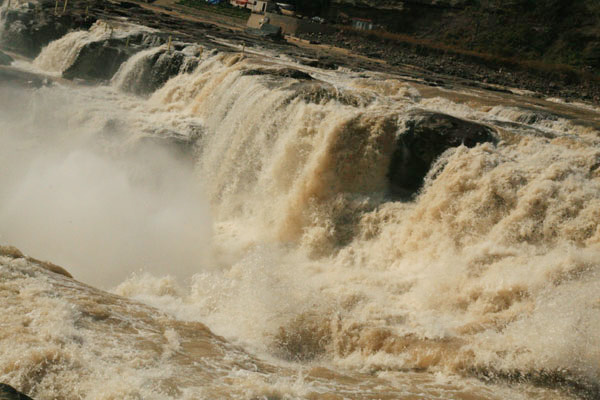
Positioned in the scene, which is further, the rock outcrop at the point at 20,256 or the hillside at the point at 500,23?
the hillside at the point at 500,23

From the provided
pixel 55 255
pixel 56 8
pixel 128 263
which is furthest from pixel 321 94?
pixel 56 8

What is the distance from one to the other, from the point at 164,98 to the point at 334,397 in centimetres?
1297

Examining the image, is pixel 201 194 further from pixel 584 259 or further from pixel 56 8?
pixel 56 8

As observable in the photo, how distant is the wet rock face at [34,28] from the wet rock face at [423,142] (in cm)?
1721

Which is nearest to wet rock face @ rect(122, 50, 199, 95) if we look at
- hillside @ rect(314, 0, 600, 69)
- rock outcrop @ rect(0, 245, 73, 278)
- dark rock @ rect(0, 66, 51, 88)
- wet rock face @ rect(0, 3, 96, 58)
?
dark rock @ rect(0, 66, 51, 88)

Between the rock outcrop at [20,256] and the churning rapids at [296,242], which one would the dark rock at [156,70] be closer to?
the churning rapids at [296,242]

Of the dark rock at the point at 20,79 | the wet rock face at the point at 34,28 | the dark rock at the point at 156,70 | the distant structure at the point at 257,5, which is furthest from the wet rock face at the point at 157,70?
the distant structure at the point at 257,5

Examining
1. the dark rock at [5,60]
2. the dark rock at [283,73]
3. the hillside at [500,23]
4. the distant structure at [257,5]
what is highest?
the hillside at [500,23]

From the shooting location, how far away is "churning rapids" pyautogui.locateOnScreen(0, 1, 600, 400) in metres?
6.52

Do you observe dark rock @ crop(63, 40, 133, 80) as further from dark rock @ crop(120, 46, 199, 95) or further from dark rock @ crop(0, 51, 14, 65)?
dark rock @ crop(0, 51, 14, 65)

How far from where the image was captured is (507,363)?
677 cm

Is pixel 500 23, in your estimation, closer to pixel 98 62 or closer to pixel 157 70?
pixel 157 70

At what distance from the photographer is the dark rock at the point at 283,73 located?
1505cm

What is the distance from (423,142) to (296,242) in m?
2.94
